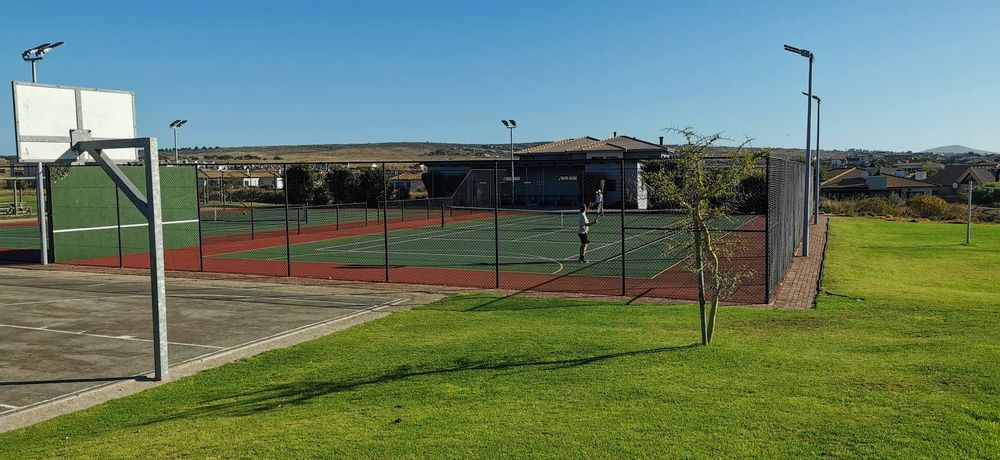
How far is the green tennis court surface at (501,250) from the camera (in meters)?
A: 23.2

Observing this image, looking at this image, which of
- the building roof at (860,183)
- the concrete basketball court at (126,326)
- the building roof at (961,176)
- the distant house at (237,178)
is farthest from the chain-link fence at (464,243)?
the building roof at (961,176)

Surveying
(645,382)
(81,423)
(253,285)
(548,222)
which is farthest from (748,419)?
(548,222)

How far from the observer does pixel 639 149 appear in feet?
214

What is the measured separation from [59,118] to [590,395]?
8.42 metres

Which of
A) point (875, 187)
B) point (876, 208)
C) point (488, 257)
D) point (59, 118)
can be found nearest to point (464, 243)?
point (488, 257)

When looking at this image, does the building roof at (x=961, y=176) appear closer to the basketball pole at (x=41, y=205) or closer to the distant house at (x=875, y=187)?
the distant house at (x=875, y=187)

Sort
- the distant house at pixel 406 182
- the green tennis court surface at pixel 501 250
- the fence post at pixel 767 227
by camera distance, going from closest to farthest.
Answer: the fence post at pixel 767 227
the green tennis court surface at pixel 501 250
the distant house at pixel 406 182

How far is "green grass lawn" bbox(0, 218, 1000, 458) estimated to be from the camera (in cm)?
662

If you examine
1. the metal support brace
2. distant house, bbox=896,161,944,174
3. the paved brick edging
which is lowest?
the paved brick edging

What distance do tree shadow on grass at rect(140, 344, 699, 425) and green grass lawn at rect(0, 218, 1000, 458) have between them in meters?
0.04

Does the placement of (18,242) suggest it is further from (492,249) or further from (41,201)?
(492,249)

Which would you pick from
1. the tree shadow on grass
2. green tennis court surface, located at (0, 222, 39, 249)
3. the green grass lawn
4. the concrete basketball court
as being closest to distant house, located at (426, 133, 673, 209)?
green tennis court surface, located at (0, 222, 39, 249)

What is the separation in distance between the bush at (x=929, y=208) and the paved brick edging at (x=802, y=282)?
2461cm

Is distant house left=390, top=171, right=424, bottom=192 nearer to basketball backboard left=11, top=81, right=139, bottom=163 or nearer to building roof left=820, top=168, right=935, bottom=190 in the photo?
basketball backboard left=11, top=81, right=139, bottom=163
